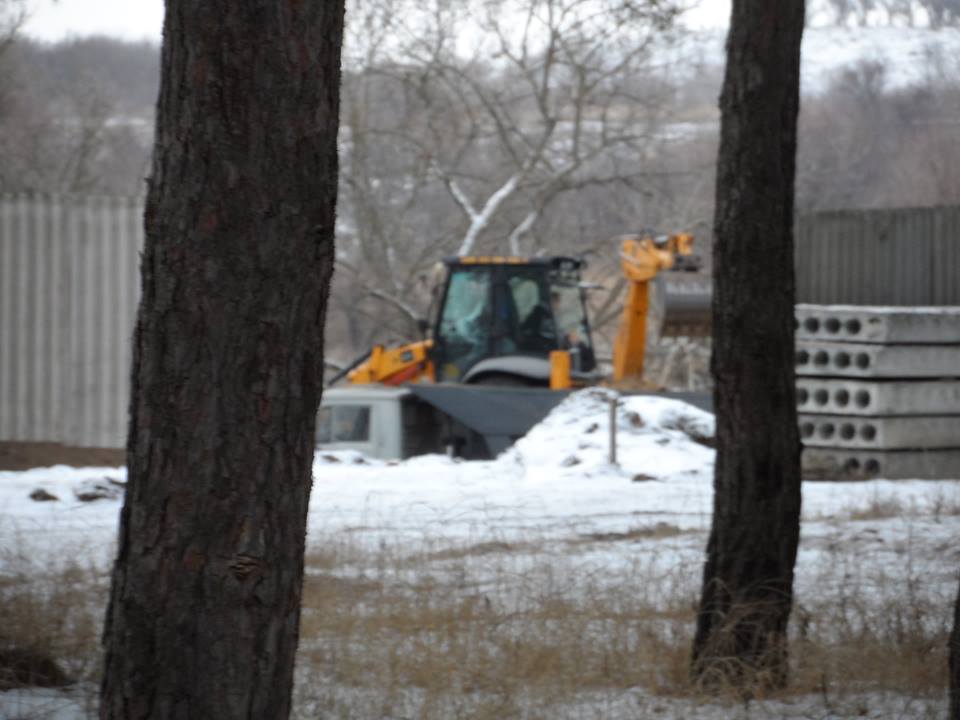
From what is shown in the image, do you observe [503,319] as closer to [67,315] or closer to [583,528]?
[67,315]

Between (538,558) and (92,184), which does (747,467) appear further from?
(92,184)

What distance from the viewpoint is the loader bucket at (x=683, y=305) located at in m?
17.6

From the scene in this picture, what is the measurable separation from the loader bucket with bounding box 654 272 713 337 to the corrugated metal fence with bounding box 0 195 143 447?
6859 mm

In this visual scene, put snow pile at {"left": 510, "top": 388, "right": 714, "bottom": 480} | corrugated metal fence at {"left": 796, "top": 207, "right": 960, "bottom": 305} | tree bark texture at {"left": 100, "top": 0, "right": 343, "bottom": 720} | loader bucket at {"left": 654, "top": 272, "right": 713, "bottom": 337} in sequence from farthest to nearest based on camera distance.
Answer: loader bucket at {"left": 654, "top": 272, "right": 713, "bottom": 337} → corrugated metal fence at {"left": 796, "top": 207, "right": 960, "bottom": 305} → snow pile at {"left": 510, "top": 388, "right": 714, "bottom": 480} → tree bark texture at {"left": 100, "top": 0, "right": 343, "bottom": 720}

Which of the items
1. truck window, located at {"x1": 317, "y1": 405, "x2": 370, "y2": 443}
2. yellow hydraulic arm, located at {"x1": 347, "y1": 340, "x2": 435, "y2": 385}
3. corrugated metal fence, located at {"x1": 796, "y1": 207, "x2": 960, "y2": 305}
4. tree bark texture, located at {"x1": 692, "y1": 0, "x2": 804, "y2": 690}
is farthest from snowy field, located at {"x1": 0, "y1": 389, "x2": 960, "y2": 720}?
yellow hydraulic arm, located at {"x1": 347, "y1": 340, "x2": 435, "y2": 385}

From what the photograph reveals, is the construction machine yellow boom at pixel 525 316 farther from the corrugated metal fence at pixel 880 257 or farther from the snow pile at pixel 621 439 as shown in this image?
the corrugated metal fence at pixel 880 257

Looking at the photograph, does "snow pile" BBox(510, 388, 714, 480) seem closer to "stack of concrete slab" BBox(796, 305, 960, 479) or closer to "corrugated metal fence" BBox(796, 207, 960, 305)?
"stack of concrete slab" BBox(796, 305, 960, 479)

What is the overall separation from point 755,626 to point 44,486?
A: 855cm

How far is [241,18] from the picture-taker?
310 cm

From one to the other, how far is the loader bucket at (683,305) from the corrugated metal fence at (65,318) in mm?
6859

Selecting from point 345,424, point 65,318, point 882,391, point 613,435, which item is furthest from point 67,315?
point 882,391

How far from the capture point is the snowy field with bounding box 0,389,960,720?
5.48 meters

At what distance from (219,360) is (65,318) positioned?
40.3 feet

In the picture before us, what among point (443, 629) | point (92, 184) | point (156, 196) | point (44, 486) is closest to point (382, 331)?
point (92, 184)
